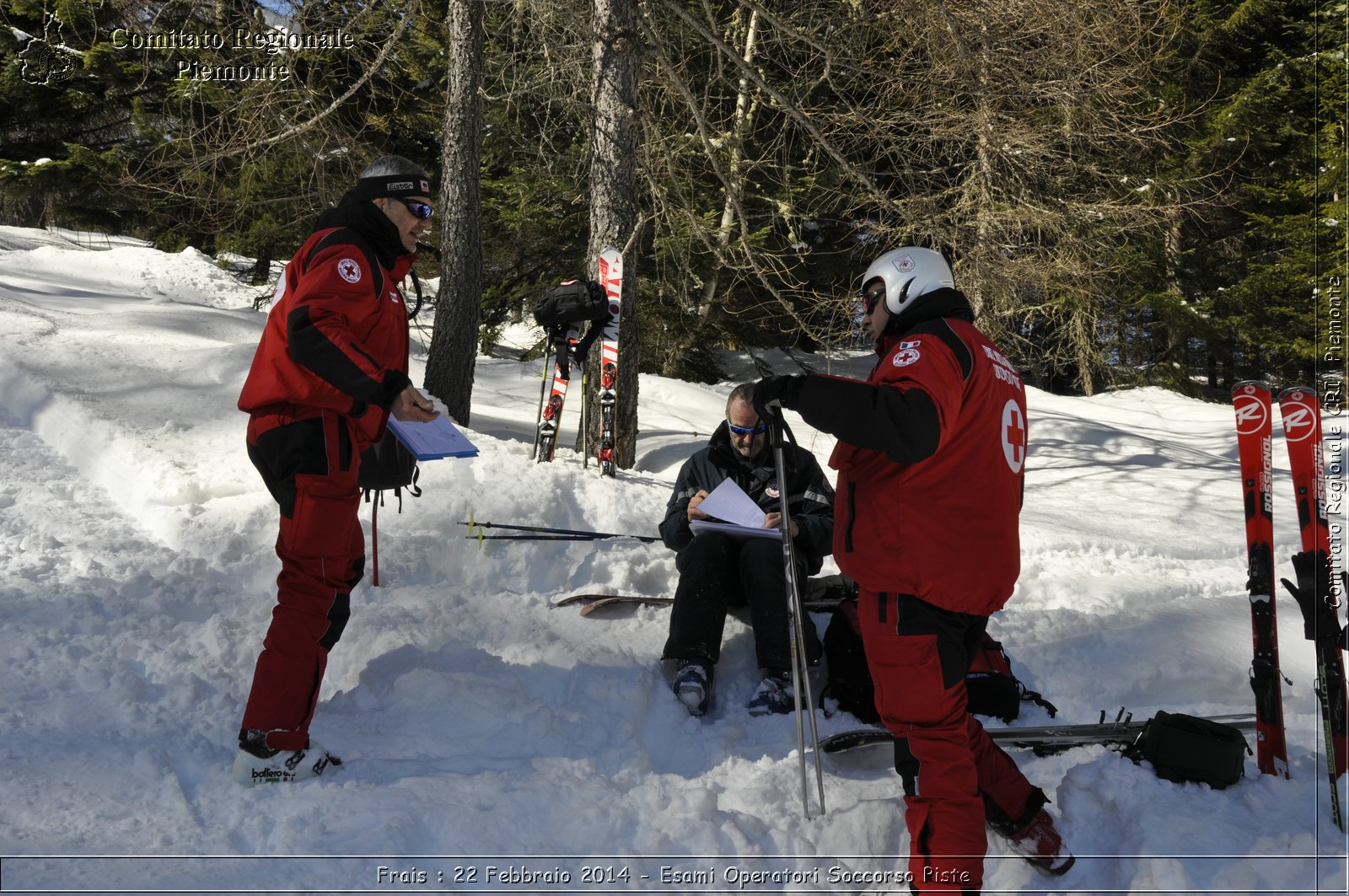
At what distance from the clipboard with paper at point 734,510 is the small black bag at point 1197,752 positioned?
63.9 inches

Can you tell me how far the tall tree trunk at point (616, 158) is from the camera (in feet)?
22.3

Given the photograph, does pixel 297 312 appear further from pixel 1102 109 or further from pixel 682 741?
pixel 1102 109

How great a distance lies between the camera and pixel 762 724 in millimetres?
3703

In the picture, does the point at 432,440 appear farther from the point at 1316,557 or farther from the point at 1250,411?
the point at 1316,557

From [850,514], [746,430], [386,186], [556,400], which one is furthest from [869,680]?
[556,400]

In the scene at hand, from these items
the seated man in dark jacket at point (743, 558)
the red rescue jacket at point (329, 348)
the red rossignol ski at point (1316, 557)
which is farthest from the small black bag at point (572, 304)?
the red rossignol ski at point (1316, 557)

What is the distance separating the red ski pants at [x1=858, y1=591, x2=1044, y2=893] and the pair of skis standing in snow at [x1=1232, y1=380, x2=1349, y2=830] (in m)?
1.08

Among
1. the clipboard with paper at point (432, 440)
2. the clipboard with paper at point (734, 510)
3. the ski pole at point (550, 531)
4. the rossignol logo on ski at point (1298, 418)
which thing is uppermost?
the rossignol logo on ski at point (1298, 418)

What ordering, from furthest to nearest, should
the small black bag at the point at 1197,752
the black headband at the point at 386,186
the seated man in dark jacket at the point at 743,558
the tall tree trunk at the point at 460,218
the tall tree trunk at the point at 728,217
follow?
the tall tree trunk at the point at 728,217 → the tall tree trunk at the point at 460,218 → the seated man in dark jacket at the point at 743,558 → the black headband at the point at 386,186 → the small black bag at the point at 1197,752

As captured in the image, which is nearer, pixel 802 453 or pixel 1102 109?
pixel 802 453

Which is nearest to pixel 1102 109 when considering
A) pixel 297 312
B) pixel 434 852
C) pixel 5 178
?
pixel 297 312

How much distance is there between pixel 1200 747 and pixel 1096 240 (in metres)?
8.40

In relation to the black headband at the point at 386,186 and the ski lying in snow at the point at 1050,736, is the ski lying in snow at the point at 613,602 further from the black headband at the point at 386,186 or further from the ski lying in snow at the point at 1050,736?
the black headband at the point at 386,186

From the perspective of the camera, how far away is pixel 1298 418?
2918 mm
